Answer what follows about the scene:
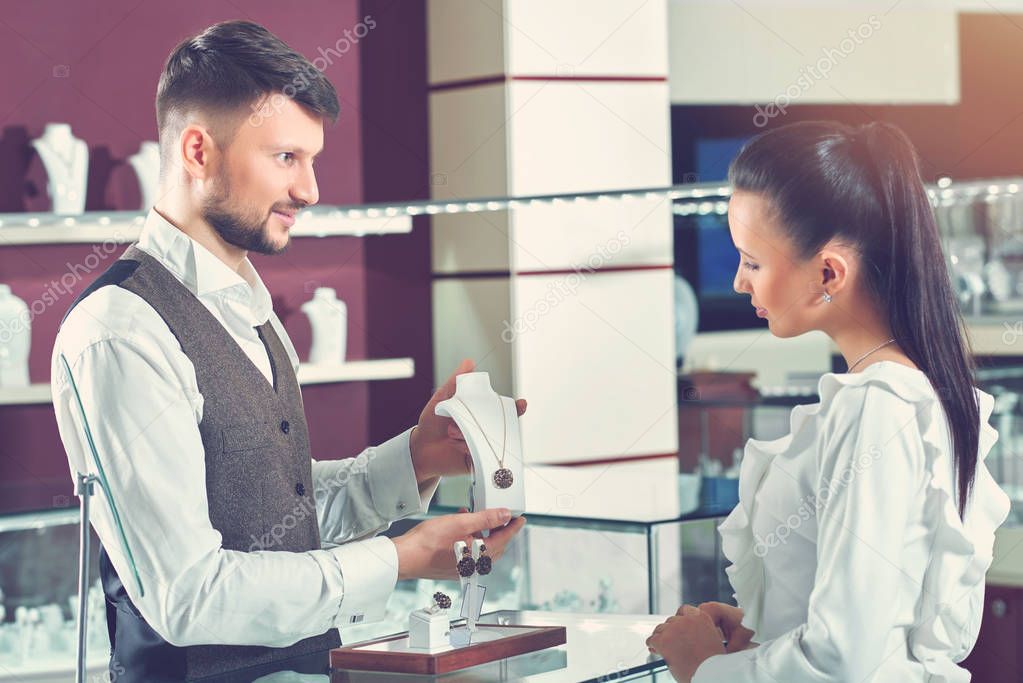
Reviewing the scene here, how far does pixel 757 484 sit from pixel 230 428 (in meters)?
0.67

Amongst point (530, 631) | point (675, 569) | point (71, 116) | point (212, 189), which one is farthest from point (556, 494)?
point (71, 116)

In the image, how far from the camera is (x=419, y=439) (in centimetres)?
203

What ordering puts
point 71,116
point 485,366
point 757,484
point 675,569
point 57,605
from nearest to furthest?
point 757,484, point 675,569, point 57,605, point 71,116, point 485,366

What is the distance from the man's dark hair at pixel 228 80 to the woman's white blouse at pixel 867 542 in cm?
79

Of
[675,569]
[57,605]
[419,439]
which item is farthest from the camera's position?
[57,605]

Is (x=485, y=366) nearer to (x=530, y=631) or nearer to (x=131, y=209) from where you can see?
(x=131, y=209)

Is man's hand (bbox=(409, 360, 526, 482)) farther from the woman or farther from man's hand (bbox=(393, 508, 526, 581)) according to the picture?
the woman

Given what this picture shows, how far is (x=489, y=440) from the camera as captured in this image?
5.84ft

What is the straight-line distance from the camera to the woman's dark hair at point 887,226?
4.86 feet

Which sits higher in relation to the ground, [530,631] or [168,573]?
[168,573]

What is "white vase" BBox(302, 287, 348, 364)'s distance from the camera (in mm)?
4551

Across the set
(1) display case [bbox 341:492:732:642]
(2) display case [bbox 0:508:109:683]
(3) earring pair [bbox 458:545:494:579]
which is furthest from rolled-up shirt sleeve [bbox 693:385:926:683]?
(2) display case [bbox 0:508:109:683]

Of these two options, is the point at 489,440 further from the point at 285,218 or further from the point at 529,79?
the point at 529,79

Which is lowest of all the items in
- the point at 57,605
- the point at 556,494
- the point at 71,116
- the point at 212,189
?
the point at 57,605
